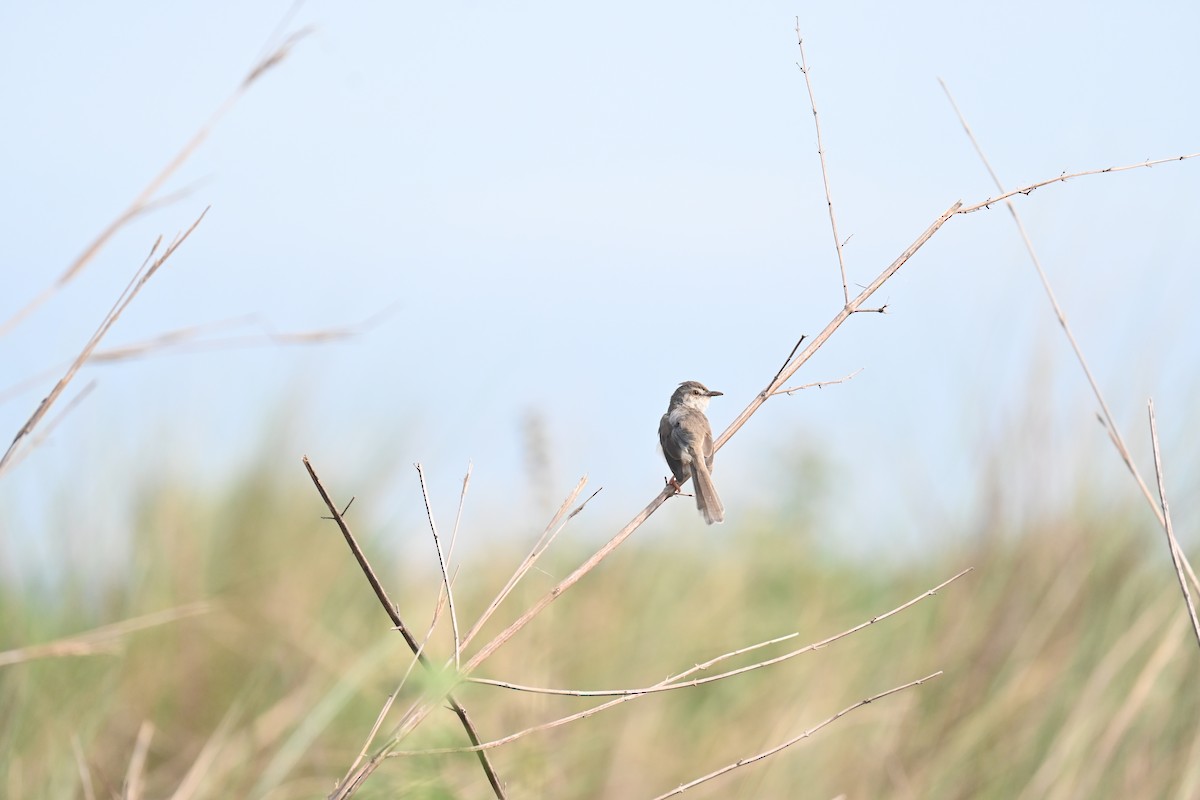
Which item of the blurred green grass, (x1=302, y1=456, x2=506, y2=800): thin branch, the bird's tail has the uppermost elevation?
(x1=302, y1=456, x2=506, y2=800): thin branch

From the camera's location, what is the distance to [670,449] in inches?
98.3

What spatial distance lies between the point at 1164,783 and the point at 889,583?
1.68 meters

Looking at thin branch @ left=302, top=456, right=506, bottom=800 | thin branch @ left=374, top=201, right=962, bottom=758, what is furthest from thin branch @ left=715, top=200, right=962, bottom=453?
thin branch @ left=302, top=456, right=506, bottom=800

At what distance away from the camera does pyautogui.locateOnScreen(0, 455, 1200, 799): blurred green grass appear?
3.43 m

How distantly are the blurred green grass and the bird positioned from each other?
2.78 feet

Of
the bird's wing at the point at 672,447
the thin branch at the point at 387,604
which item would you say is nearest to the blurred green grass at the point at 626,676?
the bird's wing at the point at 672,447

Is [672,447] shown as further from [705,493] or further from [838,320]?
[838,320]

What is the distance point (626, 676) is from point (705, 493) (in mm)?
2725

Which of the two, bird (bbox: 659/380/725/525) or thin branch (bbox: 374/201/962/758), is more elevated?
thin branch (bbox: 374/201/962/758)

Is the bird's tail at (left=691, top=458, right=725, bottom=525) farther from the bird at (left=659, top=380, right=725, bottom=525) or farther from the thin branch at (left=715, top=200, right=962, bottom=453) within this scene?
the thin branch at (left=715, top=200, right=962, bottom=453)

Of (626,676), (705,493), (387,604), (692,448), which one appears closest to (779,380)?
(387,604)

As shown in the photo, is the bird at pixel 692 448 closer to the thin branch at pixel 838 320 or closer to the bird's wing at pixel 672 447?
the bird's wing at pixel 672 447

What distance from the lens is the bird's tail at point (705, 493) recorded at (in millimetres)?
2109

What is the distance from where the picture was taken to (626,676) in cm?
484
